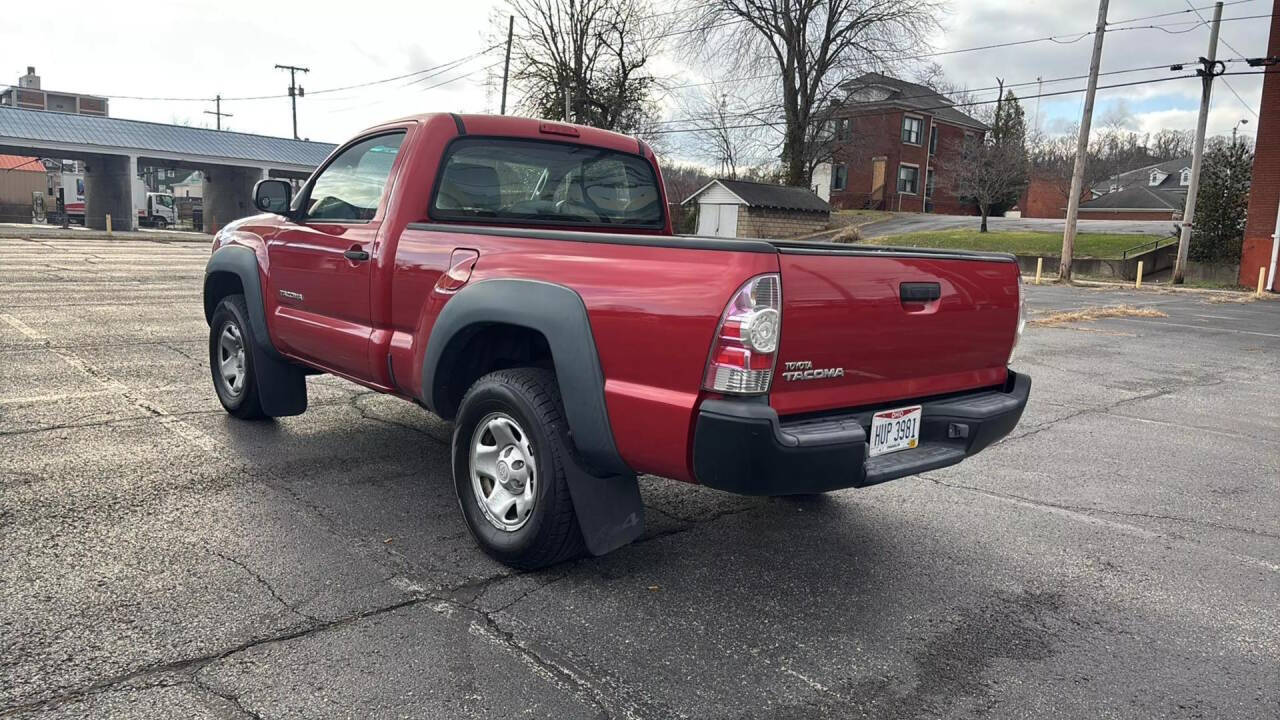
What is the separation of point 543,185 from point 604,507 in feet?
6.93

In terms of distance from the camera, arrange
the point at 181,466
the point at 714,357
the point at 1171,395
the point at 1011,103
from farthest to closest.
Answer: the point at 1011,103
the point at 1171,395
the point at 181,466
the point at 714,357

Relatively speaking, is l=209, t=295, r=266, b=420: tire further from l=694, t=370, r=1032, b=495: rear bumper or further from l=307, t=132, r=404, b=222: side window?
l=694, t=370, r=1032, b=495: rear bumper

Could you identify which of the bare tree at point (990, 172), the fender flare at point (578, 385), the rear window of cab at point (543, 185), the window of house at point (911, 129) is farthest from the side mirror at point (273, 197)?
the window of house at point (911, 129)

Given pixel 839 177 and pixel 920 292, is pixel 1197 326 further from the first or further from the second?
pixel 839 177

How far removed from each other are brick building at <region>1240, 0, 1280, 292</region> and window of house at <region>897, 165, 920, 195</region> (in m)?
29.7

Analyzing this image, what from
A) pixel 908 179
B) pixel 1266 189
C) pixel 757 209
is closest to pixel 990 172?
pixel 757 209

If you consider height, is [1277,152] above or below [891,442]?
above

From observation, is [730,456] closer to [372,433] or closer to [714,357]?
[714,357]

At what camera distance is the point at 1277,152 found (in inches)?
997

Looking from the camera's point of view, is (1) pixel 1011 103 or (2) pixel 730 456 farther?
(1) pixel 1011 103

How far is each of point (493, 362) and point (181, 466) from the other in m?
2.02

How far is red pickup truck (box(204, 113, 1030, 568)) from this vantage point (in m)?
2.92

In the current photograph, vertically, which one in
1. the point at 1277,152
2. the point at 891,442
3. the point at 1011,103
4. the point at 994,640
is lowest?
the point at 994,640

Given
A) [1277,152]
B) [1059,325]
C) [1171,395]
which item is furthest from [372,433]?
[1277,152]
